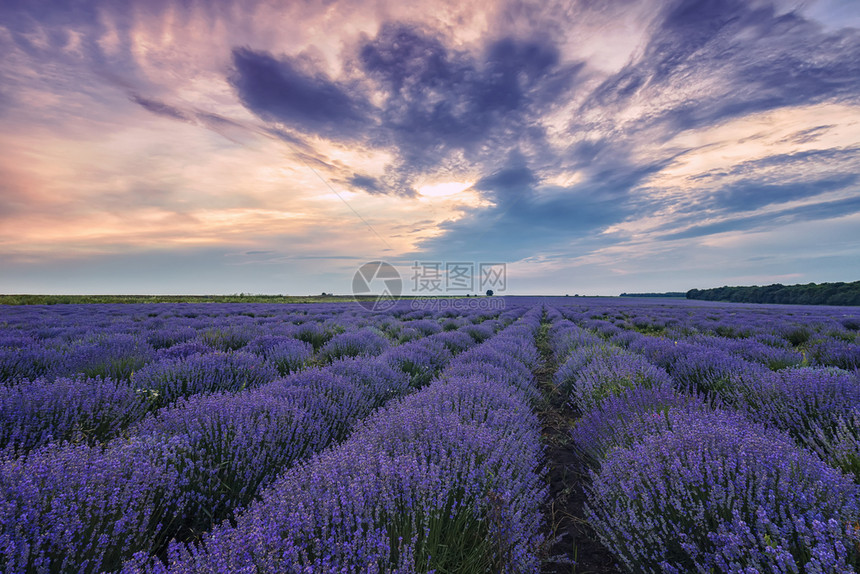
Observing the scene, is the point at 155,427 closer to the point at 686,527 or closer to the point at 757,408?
the point at 686,527

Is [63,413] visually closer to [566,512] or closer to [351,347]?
[566,512]

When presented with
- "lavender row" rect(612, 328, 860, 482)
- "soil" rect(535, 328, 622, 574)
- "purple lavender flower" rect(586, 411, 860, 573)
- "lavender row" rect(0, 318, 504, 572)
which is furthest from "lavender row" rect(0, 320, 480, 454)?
"lavender row" rect(612, 328, 860, 482)

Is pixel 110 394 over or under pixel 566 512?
over

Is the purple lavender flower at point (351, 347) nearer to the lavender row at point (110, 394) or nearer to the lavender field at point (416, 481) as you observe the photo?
the lavender row at point (110, 394)

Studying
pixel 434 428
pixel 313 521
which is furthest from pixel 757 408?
pixel 313 521

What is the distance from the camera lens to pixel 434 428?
2219 millimetres

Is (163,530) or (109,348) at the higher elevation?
(109,348)

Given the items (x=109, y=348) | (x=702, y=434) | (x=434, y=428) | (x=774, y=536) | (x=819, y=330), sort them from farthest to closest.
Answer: (x=819, y=330) → (x=109, y=348) → (x=434, y=428) → (x=702, y=434) → (x=774, y=536)

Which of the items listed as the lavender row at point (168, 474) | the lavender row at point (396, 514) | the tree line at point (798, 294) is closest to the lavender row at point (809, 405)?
the lavender row at point (396, 514)

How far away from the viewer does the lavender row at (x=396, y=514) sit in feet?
4.30

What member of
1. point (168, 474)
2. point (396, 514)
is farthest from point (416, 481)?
point (168, 474)

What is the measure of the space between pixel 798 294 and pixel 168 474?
193 feet

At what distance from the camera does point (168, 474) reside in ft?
6.38

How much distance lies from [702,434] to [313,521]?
6.61ft
